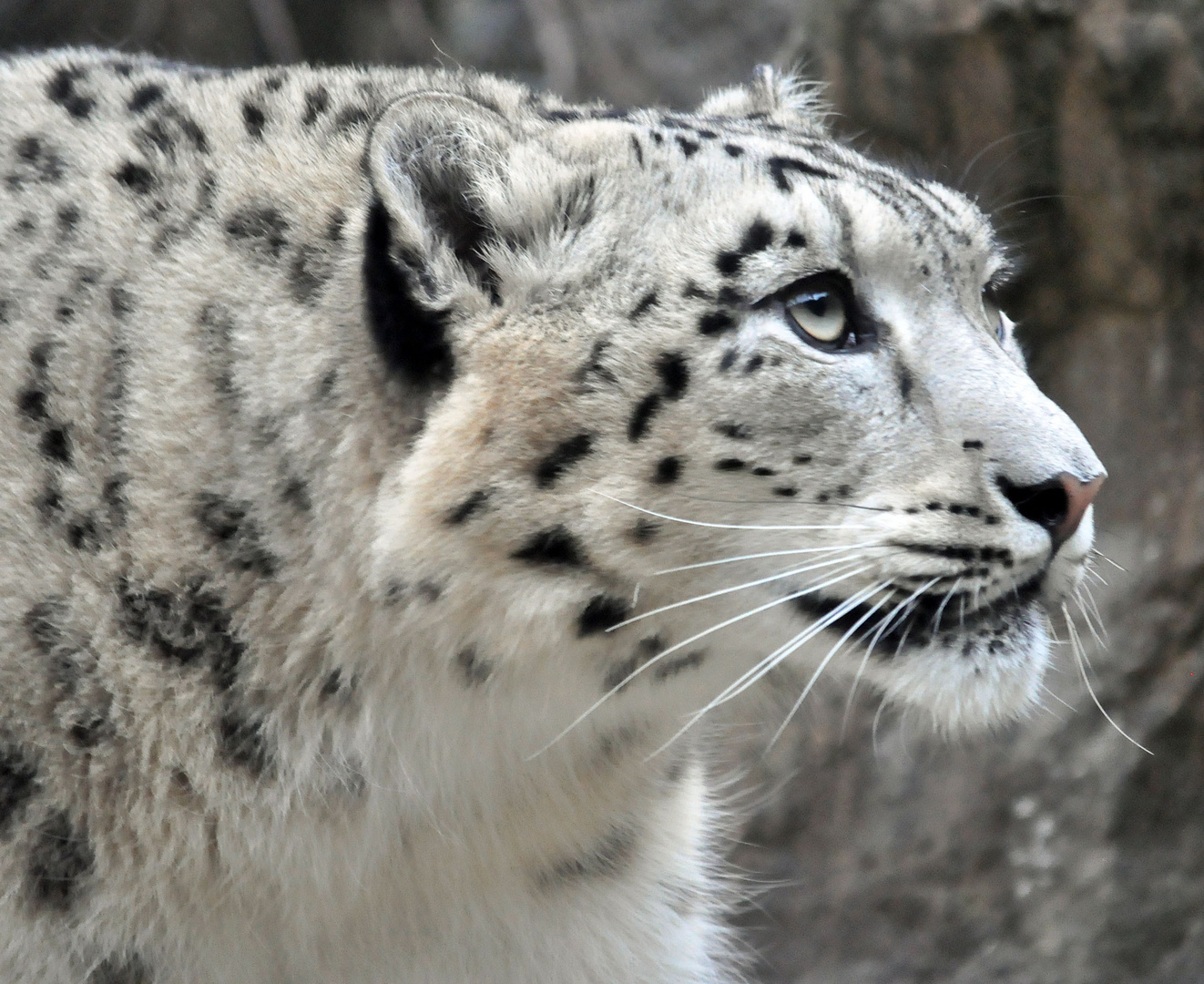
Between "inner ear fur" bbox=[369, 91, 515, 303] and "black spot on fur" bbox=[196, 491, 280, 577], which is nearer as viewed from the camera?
"inner ear fur" bbox=[369, 91, 515, 303]

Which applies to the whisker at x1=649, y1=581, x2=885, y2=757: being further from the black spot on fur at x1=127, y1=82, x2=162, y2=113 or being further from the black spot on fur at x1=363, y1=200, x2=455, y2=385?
the black spot on fur at x1=127, y1=82, x2=162, y2=113

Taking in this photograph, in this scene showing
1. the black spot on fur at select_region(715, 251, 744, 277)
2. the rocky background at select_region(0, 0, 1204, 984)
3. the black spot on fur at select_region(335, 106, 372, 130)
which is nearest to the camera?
the black spot on fur at select_region(715, 251, 744, 277)

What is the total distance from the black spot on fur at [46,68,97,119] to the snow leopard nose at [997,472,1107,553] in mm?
1803

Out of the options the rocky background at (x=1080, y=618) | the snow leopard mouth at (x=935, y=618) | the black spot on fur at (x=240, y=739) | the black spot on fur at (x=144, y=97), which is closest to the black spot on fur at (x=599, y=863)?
the black spot on fur at (x=240, y=739)

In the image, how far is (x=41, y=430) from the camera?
2.52 metres

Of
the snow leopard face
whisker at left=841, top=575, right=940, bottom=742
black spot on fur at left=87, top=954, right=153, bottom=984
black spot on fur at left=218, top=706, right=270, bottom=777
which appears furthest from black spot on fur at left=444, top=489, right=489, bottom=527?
black spot on fur at left=87, top=954, right=153, bottom=984

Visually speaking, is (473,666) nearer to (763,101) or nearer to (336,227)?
(336,227)

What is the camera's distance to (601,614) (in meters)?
2.44

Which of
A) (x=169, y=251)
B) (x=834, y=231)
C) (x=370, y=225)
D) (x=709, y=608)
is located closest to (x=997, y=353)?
(x=834, y=231)

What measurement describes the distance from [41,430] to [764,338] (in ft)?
3.99

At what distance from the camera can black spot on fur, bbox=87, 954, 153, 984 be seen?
2572 mm

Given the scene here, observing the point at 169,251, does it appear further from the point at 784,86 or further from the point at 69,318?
the point at 784,86

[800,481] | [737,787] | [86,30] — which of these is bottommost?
[737,787]

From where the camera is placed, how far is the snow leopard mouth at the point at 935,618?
7.86 ft
